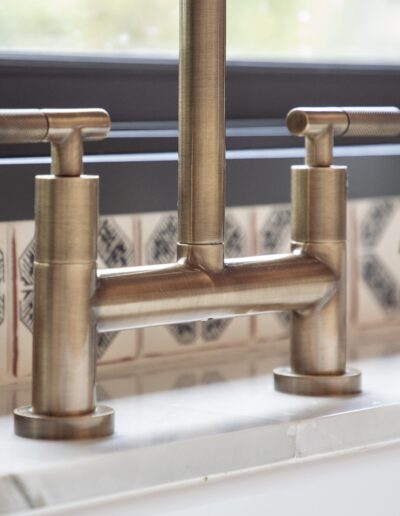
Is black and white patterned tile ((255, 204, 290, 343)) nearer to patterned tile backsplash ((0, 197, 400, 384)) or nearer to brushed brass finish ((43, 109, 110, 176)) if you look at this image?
patterned tile backsplash ((0, 197, 400, 384))

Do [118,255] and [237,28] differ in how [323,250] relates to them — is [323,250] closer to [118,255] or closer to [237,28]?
[118,255]

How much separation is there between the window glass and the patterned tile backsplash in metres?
0.19

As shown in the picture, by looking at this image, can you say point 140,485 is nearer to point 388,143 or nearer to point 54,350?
point 54,350

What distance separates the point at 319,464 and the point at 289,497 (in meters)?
0.04

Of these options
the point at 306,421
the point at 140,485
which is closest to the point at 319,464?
the point at 306,421

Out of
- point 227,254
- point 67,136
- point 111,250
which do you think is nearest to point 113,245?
point 111,250

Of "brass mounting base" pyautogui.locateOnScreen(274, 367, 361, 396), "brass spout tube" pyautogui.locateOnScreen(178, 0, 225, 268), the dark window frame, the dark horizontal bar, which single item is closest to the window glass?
the dark window frame

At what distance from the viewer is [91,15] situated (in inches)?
40.9

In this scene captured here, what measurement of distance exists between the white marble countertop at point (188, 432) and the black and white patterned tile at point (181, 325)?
0.03 meters

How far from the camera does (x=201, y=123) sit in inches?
30.5

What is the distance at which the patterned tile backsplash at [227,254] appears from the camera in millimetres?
875

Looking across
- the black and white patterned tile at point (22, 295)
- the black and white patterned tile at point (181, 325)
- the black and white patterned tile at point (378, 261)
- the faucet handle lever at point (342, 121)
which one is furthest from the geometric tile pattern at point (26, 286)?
the black and white patterned tile at point (378, 261)

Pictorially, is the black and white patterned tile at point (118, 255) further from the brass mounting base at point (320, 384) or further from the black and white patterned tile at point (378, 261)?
the black and white patterned tile at point (378, 261)

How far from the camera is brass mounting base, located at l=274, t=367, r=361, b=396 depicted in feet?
2.80
